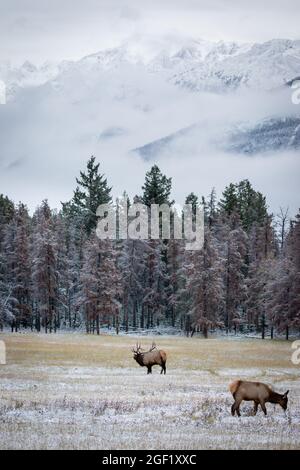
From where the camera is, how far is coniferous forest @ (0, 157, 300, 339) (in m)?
74.1

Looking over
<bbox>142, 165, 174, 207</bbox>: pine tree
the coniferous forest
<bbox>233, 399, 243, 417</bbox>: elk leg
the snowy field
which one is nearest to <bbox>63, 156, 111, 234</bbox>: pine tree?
the coniferous forest

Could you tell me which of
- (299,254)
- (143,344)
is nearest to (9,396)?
(143,344)

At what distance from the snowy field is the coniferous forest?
73.8ft

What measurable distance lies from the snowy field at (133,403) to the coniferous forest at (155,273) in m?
22.5

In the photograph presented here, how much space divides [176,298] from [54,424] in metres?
65.0

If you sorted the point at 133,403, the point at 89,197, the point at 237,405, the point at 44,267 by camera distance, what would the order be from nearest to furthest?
1. the point at 237,405
2. the point at 133,403
3. the point at 44,267
4. the point at 89,197

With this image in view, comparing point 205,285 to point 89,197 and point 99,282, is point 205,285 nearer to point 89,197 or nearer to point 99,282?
point 99,282

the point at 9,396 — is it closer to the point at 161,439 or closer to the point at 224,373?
the point at 161,439

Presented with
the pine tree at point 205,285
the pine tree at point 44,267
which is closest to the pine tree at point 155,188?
the pine tree at point 44,267

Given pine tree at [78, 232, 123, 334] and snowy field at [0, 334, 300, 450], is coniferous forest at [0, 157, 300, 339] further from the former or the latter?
snowy field at [0, 334, 300, 450]

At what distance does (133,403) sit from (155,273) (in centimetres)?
6222

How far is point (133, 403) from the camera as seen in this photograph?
2500 cm

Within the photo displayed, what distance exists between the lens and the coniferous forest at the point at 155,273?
243 feet

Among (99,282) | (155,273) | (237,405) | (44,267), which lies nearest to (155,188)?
(155,273)
